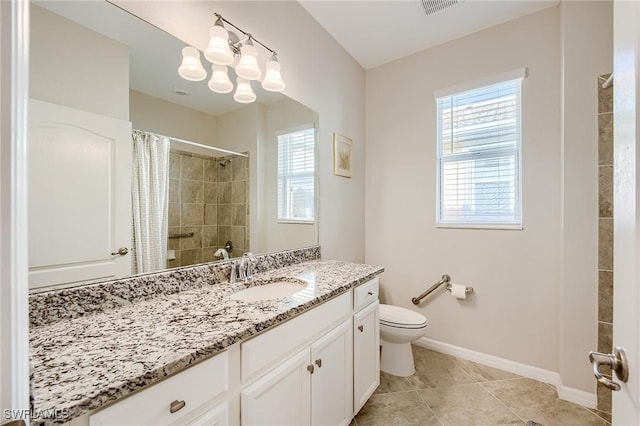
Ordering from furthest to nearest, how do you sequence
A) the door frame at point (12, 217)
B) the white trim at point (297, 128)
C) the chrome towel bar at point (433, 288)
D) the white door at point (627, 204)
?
the chrome towel bar at point (433, 288), the white trim at point (297, 128), the white door at point (627, 204), the door frame at point (12, 217)

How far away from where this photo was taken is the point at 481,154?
224cm

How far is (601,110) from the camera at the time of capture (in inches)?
65.7

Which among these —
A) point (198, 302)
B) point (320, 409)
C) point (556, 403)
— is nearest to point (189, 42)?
point (198, 302)

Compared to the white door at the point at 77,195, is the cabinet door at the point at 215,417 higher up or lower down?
lower down

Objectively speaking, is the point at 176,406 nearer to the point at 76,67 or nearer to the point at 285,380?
the point at 285,380

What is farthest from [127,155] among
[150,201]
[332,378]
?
[332,378]

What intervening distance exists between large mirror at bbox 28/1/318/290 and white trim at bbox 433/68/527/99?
5.29ft

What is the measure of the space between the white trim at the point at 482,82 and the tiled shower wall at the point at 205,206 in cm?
188

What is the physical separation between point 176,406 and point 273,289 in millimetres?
826

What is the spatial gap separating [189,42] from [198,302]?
1223 millimetres

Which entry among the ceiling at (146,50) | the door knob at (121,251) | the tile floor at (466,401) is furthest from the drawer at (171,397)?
the tile floor at (466,401)

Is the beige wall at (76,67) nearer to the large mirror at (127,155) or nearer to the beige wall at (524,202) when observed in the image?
the large mirror at (127,155)

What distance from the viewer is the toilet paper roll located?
7.34 ft

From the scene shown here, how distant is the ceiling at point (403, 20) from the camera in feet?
6.39
